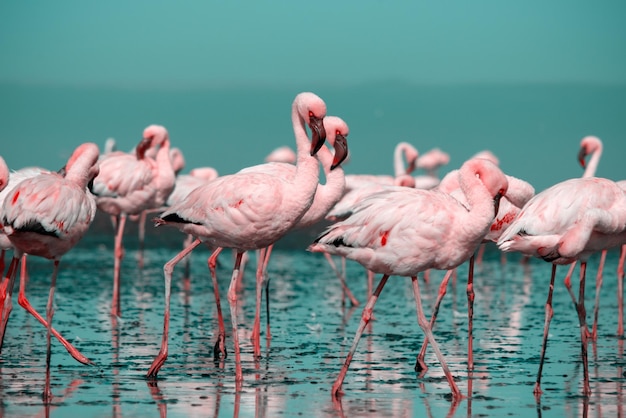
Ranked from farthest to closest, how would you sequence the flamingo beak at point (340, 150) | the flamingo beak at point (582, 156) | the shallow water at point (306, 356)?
1. the flamingo beak at point (582, 156)
2. the flamingo beak at point (340, 150)
3. the shallow water at point (306, 356)

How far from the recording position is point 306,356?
8.01m

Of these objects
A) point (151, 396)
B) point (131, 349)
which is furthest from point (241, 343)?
point (151, 396)

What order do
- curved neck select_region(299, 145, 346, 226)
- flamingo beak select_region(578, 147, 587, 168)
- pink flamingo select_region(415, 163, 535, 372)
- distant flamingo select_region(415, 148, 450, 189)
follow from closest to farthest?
pink flamingo select_region(415, 163, 535, 372), curved neck select_region(299, 145, 346, 226), flamingo beak select_region(578, 147, 587, 168), distant flamingo select_region(415, 148, 450, 189)

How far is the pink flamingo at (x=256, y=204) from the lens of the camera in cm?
690

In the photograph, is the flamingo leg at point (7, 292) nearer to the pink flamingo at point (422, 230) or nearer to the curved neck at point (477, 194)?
the pink flamingo at point (422, 230)

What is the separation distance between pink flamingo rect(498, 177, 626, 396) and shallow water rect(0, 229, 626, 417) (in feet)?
2.06

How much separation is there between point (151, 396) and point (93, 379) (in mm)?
686

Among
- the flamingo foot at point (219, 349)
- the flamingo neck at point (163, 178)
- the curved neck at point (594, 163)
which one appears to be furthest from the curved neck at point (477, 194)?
the flamingo neck at point (163, 178)

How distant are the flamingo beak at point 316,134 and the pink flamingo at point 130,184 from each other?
5091mm

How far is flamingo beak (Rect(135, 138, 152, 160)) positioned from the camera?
1274cm

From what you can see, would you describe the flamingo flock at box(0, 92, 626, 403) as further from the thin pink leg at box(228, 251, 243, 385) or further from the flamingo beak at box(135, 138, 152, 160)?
the flamingo beak at box(135, 138, 152, 160)

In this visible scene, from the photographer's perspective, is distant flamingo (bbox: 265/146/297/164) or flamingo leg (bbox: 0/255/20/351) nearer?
flamingo leg (bbox: 0/255/20/351)

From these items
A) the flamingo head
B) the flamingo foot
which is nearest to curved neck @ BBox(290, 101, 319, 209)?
the flamingo foot

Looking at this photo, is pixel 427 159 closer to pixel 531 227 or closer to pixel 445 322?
pixel 445 322
